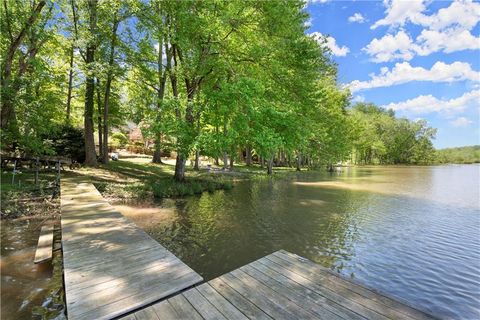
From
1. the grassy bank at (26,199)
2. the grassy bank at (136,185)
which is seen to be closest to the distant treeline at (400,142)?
the grassy bank at (136,185)

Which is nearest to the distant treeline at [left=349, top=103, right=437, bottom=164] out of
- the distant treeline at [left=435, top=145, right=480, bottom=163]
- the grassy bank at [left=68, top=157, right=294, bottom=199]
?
the distant treeline at [left=435, top=145, right=480, bottom=163]

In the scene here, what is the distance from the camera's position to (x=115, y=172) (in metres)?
17.8

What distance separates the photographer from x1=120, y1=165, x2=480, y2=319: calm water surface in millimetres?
5990

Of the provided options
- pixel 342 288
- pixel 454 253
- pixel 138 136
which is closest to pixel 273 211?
pixel 454 253

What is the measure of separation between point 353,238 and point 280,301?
613 cm

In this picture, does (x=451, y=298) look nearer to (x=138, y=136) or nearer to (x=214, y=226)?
(x=214, y=226)

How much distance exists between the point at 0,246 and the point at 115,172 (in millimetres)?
11591

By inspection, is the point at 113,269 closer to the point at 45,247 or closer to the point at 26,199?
the point at 45,247

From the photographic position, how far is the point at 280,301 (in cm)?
371

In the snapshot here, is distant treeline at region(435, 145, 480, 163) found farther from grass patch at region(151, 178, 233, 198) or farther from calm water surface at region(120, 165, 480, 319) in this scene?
grass patch at region(151, 178, 233, 198)

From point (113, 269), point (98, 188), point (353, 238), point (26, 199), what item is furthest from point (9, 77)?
point (353, 238)

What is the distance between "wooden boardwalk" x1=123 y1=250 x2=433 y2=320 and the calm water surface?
6.82ft

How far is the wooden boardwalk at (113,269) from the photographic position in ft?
11.5

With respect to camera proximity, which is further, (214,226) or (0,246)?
(214,226)
